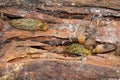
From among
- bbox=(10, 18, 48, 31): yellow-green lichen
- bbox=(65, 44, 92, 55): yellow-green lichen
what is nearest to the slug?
bbox=(65, 44, 92, 55): yellow-green lichen

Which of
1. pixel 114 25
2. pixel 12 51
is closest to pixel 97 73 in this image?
pixel 114 25

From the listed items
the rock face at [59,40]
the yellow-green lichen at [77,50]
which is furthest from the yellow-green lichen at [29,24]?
the yellow-green lichen at [77,50]

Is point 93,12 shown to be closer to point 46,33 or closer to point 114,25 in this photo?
point 114,25

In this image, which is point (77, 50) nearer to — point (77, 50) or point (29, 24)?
point (77, 50)

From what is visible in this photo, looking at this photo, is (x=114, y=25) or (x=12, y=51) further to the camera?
(x=114, y=25)

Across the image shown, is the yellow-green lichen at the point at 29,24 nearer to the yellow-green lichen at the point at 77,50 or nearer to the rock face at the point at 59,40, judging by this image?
the rock face at the point at 59,40

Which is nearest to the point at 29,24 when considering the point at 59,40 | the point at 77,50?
the point at 59,40
